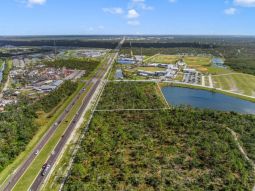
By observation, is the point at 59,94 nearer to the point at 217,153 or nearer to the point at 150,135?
the point at 150,135

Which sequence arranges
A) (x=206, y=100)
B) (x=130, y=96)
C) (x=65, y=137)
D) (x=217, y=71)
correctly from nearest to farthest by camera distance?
1. (x=65, y=137)
2. (x=130, y=96)
3. (x=206, y=100)
4. (x=217, y=71)

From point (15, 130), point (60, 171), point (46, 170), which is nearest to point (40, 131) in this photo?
point (15, 130)

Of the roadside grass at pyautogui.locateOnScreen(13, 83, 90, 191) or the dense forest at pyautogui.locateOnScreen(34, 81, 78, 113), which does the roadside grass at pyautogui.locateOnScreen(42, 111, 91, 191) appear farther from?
the dense forest at pyautogui.locateOnScreen(34, 81, 78, 113)

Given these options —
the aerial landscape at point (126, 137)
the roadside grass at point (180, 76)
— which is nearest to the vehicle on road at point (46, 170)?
the aerial landscape at point (126, 137)

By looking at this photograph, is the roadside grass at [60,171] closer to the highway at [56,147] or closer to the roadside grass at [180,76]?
the highway at [56,147]

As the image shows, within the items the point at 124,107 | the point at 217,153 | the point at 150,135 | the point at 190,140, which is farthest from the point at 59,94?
the point at 217,153

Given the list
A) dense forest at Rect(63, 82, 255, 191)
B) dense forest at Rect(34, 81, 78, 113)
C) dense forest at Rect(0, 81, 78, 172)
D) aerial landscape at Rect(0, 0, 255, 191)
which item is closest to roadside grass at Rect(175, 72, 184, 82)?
aerial landscape at Rect(0, 0, 255, 191)

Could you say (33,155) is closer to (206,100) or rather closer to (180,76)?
(206,100)
